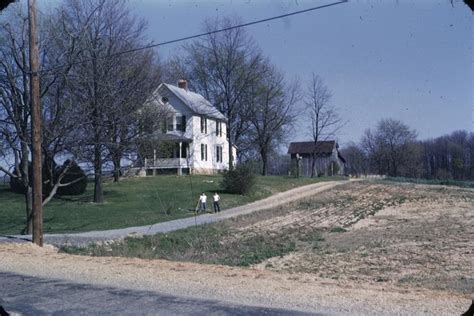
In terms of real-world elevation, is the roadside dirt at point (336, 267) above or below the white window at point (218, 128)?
below

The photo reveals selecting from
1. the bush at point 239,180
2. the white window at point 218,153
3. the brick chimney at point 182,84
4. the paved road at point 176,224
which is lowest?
the paved road at point 176,224

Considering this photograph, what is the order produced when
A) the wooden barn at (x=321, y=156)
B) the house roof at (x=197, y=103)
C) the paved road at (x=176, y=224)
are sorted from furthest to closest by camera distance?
the wooden barn at (x=321, y=156) → the house roof at (x=197, y=103) → the paved road at (x=176, y=224)

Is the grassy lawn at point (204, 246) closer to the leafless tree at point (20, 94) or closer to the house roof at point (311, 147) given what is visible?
the leafless tree at point (20, 94)

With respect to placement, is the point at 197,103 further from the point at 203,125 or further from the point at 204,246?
the point at 204,246

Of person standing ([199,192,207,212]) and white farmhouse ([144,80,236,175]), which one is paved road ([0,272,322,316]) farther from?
white farmhouse ([144,80,236,175])

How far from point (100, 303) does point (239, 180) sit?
35407 mm

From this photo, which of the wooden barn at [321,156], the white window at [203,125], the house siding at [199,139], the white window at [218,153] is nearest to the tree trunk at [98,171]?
the house siding at [199,139]

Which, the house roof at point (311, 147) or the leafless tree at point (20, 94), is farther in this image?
the house roof at point (311, 147)

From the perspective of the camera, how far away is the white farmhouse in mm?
55125

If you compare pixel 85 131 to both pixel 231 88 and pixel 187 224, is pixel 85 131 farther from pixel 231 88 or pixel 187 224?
pixel 231 88

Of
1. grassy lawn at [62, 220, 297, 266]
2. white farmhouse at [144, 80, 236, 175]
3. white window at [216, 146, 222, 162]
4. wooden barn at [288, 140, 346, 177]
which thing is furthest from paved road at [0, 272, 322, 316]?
wooden barn at [288, 140, 346, 177]

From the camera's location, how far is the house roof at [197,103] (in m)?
56.3

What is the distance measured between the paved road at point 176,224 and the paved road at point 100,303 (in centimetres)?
1077

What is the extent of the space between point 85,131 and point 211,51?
35.6 meters
